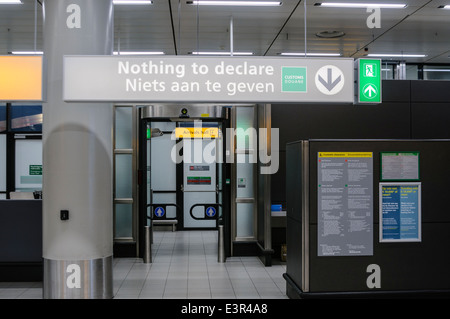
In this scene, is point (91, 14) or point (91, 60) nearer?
point (91, 60)

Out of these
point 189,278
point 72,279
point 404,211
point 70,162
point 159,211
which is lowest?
point 189,278

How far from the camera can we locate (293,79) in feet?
12.8

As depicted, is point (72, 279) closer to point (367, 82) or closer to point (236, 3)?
point (367, 82)

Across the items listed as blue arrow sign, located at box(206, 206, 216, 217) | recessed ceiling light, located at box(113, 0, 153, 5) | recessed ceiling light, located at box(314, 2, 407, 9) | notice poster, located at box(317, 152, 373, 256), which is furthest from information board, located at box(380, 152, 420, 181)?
blue arrow sign, located at box(206, 206, 216, 217)

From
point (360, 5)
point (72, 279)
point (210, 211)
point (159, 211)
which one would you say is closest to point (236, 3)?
point (360, 5)

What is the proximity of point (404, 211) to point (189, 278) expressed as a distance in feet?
9.62

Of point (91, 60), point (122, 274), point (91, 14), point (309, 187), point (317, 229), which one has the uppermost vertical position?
point (91, 14)

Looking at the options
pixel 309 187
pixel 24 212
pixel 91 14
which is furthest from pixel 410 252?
pixel 24 212

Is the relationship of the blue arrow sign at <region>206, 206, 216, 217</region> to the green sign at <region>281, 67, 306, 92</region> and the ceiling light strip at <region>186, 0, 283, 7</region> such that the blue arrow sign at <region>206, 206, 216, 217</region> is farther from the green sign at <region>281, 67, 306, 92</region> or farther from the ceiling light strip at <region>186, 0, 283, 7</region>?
the green sign at <region>281, 67, 306, 92</region>

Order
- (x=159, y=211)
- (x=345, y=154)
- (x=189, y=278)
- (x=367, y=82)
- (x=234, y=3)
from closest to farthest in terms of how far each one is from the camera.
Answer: (x=367, y=82)
(x=345, y=154)
(x=189, y=278)
(x=234, y=3)
(x=159, y=211)

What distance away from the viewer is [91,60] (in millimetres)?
3832

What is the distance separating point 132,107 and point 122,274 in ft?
9.49

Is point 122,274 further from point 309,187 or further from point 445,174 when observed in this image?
point 445,174
